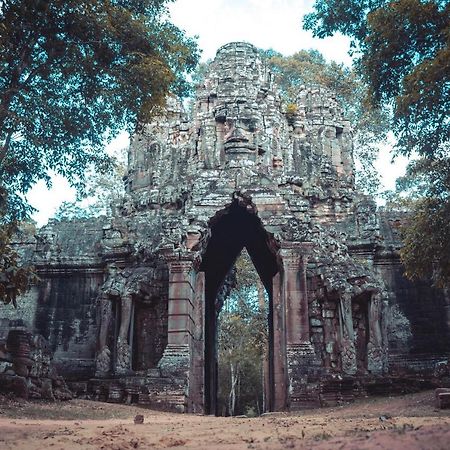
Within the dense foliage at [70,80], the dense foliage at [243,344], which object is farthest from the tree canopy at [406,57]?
the dense foliage at [243,344]

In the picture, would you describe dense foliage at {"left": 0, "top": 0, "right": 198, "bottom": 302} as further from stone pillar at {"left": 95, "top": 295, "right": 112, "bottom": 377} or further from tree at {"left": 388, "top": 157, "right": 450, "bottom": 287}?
tree at {"left": 388, "top": 157, "right": 450, "bottom": 287}

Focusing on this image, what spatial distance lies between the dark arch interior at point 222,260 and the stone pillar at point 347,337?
2.70m

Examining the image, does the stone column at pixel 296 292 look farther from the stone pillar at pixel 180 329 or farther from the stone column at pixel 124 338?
the stone column at pixel 124 338

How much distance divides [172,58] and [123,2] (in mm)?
1316

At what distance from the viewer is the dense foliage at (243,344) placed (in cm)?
2806

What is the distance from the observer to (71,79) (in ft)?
32.3

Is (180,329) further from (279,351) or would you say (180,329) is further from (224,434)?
(224,434)

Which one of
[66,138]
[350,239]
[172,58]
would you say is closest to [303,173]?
[350,239]

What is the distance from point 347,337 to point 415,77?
6210 mm

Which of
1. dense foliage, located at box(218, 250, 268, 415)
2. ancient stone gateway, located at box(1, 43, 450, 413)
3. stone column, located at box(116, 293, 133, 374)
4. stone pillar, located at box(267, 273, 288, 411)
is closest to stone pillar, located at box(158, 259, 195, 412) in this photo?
ancient stone gateway, located at box(1, 43, 450, 413)

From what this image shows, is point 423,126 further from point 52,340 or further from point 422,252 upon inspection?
point 52,340

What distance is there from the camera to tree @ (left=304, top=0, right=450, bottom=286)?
8.91m

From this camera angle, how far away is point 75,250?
1650 cm

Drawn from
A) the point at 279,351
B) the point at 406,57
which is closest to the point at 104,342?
the point at 279,351
